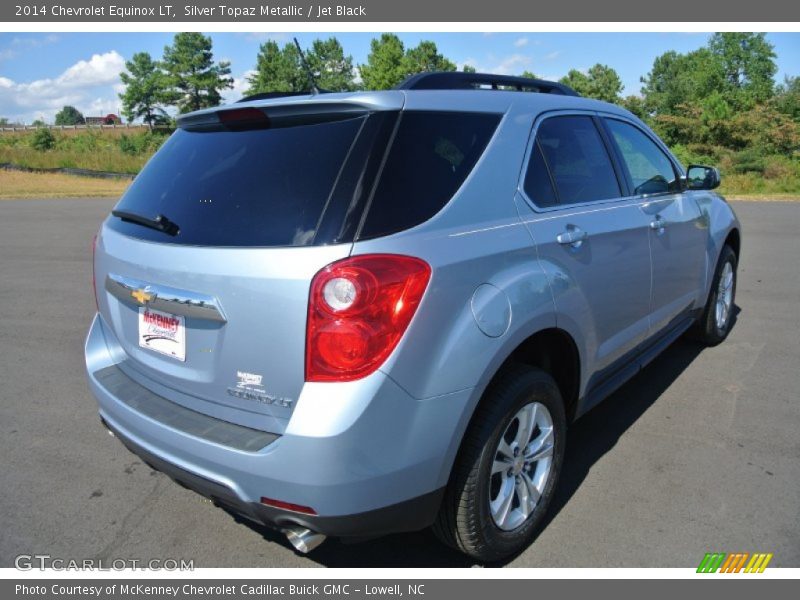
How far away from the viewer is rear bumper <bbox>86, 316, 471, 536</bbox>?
1.88 meters

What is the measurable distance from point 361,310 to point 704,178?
3.76 metres

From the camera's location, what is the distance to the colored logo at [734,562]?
2467 mm

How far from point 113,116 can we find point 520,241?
11927 cm

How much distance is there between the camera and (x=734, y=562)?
2.49 metres

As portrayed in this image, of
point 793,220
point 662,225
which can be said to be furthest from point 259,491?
point 793,220

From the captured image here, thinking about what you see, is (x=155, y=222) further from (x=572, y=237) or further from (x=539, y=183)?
(x=572, y=237)

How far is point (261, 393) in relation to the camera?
2010mm

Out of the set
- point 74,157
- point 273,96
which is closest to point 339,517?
point 273,96

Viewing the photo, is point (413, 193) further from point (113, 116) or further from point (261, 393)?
point (113, 116)

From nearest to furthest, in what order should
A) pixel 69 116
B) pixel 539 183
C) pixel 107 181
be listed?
pixel 539 183 → pixel 107 181 → pixel 69 116

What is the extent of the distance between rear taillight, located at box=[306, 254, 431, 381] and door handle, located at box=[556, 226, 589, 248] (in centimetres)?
106

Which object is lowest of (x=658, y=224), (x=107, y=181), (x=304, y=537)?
(x=304, y=537)

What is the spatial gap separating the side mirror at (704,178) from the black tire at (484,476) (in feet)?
9.10

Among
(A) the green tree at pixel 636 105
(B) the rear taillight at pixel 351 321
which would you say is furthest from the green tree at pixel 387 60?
(B) the rear taillight at pixel 351 321
